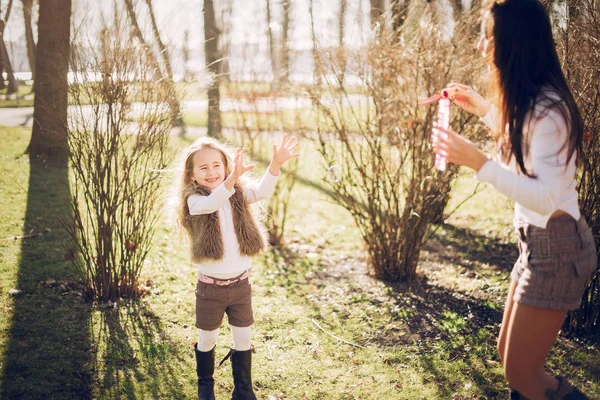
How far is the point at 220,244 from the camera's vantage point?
2.99 m

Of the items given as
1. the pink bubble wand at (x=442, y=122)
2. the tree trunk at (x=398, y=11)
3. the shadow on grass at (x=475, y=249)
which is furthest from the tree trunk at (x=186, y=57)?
the shadow on grass at (x=475, y=249)

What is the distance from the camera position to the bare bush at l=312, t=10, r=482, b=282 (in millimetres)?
4543

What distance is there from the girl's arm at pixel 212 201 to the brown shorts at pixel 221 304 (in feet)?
1.41

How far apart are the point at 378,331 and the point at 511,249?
2.81 meters

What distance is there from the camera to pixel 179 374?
3512mm

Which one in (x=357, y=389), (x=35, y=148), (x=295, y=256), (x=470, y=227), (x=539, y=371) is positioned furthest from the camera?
(x=35, y=148)

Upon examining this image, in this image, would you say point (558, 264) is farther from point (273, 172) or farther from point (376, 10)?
point (376, 10)

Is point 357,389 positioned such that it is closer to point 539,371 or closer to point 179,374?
point 179,374

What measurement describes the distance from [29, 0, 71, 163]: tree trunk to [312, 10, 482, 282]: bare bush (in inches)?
84.3

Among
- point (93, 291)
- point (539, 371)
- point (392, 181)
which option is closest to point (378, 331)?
point (392, 181)

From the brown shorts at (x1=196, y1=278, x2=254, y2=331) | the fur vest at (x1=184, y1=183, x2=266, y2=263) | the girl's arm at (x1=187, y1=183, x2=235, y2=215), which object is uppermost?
the girl's arm at (x1=187, y1=183, x2=235, y2=215)

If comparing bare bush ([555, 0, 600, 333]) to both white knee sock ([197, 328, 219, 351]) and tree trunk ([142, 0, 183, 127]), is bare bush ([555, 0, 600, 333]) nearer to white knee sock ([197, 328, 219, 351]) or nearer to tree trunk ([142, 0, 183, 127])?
white knee sock ([197, 328, 219, 351])

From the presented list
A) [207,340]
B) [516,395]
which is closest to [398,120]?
[207,340]

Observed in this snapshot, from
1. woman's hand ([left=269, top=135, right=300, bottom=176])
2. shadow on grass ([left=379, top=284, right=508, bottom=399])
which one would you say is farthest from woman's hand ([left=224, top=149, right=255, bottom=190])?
shadow on grass ([left=379, top=284, right=508, bottom=399])
